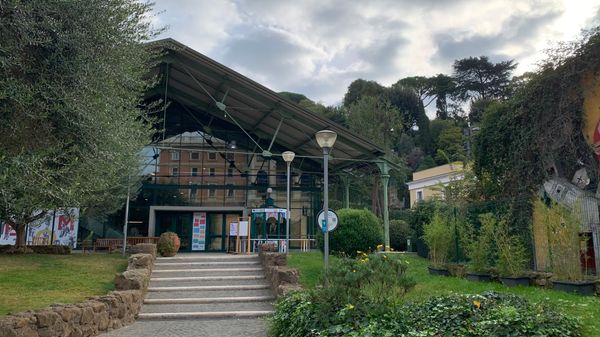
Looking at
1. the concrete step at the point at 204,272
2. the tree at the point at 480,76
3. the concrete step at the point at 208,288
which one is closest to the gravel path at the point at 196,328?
the concrete step at the point at 208,288

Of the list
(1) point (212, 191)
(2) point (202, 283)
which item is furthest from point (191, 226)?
(2) point (202, 283)

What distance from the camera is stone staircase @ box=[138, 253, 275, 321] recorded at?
27.5 feet

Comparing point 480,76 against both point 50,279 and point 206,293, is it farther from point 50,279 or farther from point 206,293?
point 50,279

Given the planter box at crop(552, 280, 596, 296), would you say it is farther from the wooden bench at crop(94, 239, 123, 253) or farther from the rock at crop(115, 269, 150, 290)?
the wooden bench at crop(94, 239, 123, 253)

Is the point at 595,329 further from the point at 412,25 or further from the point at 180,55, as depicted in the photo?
the point at 180,55

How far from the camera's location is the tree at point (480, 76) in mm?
46125

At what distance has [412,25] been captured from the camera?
11148 millimetres

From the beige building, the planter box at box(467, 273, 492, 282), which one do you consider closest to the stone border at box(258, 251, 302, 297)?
the planter box at box(467, 273, 492, 282)

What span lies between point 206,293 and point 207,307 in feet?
3.14

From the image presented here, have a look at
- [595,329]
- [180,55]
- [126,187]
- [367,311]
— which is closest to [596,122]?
[595,329]

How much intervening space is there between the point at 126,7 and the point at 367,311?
5237mm

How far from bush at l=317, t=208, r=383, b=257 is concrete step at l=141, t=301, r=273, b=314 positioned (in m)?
3.10

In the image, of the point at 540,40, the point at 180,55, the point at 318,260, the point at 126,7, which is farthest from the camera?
the point at 180,55

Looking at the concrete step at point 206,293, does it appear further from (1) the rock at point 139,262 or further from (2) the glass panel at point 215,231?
(2) the glass panel at point 215,231
